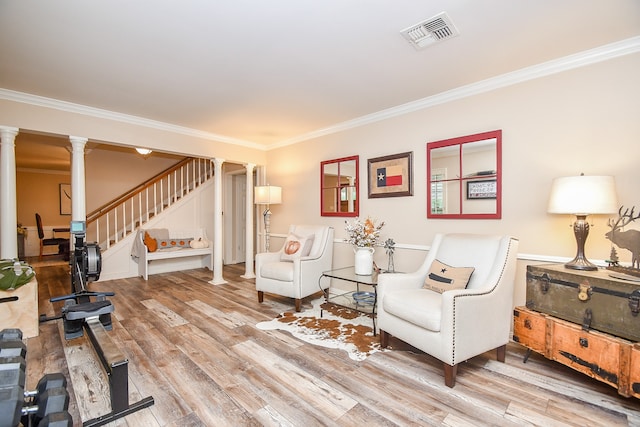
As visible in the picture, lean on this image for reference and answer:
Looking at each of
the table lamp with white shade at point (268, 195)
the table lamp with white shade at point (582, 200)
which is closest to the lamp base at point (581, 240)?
the table lamp with white shade at point (582, 200)

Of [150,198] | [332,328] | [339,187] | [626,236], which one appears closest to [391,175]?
[339,187]

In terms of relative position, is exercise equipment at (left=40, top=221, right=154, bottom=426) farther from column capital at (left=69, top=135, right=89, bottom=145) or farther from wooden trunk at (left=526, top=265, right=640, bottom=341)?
wooden trunk at (left=526, top=265, right=640, bottom=341)

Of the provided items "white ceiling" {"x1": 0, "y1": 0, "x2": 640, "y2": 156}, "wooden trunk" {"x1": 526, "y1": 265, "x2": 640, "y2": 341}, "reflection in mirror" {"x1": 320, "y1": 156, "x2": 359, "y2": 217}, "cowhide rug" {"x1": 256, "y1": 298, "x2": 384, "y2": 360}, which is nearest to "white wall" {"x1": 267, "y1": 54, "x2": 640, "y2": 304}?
"white ceiling" {"x1": 0, "y1": 0, "x2": 640, "y2": 156}

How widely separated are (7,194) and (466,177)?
15.6 feet

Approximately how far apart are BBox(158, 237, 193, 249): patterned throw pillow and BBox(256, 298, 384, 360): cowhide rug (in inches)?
123

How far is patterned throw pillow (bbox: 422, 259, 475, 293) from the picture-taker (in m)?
2.36

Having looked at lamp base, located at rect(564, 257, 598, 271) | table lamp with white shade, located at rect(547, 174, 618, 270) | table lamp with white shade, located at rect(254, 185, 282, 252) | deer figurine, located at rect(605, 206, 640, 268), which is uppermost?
table lamp with white shade, located at rect(254, 185, 282, 252)

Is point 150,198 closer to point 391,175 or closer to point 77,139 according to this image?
point 77,139

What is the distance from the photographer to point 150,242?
5121mm

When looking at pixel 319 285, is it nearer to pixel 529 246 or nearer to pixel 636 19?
pixel 529 246

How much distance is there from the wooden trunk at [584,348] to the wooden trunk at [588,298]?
0.05 metres

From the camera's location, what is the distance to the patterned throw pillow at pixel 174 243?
535cm

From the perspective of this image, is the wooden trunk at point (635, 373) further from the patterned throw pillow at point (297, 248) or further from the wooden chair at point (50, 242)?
the wooden chair at point (50, 242)

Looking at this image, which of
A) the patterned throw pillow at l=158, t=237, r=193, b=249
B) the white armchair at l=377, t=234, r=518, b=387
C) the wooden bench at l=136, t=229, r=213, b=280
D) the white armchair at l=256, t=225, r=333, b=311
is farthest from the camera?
the patterned throw pillow at l=158, t=237, r=193, b=249
